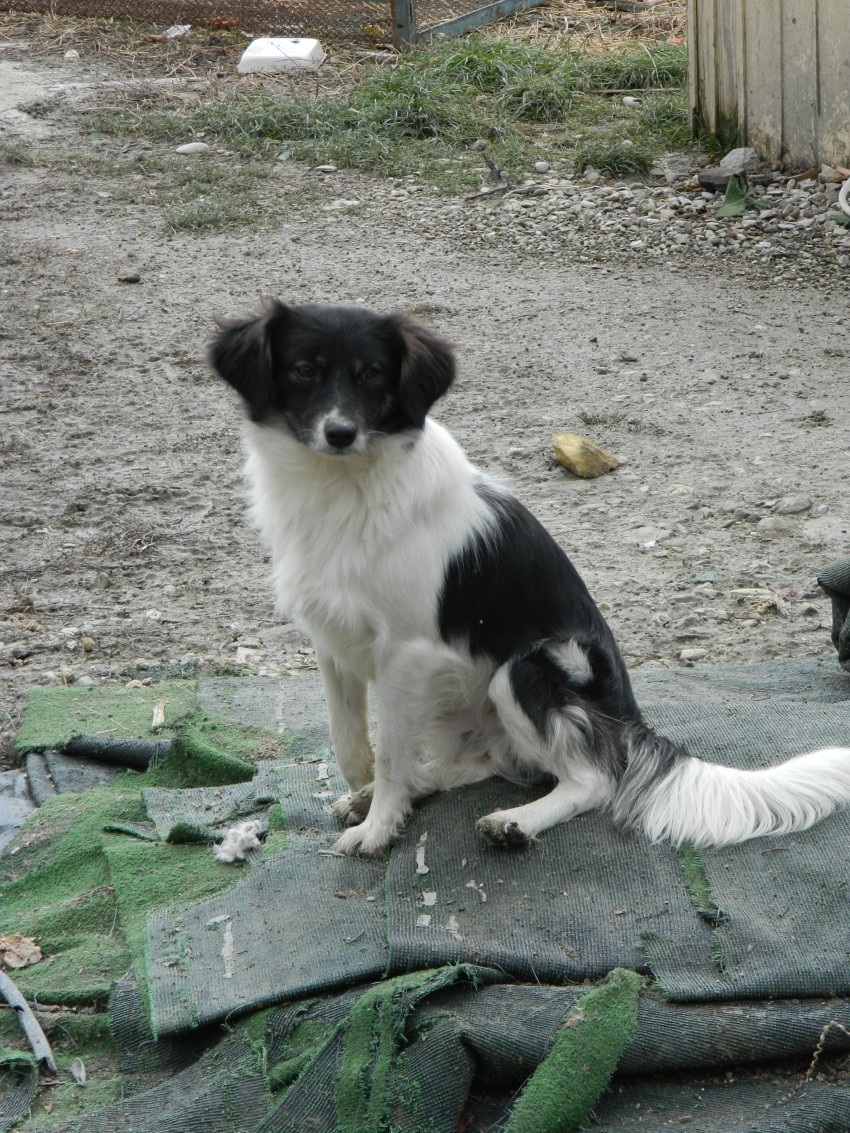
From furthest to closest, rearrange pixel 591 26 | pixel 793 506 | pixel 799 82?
pixel 591 26 < pixel 799 82 < pixel 793 506

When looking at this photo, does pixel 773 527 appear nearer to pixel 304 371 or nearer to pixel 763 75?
pixel 304 371

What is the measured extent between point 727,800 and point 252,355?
1.61 meters

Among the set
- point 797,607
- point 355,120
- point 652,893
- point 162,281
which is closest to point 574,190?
point 355,120

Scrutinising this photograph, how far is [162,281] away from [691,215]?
3467 mm

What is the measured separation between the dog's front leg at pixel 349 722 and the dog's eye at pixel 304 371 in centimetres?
76

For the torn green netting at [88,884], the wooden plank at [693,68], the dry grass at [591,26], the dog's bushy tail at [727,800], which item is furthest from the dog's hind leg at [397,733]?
the dry grass at [591,26]

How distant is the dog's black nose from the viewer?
3.07m

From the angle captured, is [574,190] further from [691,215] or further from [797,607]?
[797,607]

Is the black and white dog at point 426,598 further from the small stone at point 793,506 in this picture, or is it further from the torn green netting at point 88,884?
the small stone at point 793,506

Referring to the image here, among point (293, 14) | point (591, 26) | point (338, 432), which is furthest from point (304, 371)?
point (591, 26)

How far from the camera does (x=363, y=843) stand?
3.37 meters

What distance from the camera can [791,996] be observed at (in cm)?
280

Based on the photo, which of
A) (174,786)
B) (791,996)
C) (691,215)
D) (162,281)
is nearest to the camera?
(791,996)

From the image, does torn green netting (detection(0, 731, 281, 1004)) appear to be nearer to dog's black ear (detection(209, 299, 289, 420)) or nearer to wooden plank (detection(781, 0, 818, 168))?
dog's black ear (detection(209, 299, 289, 420))
